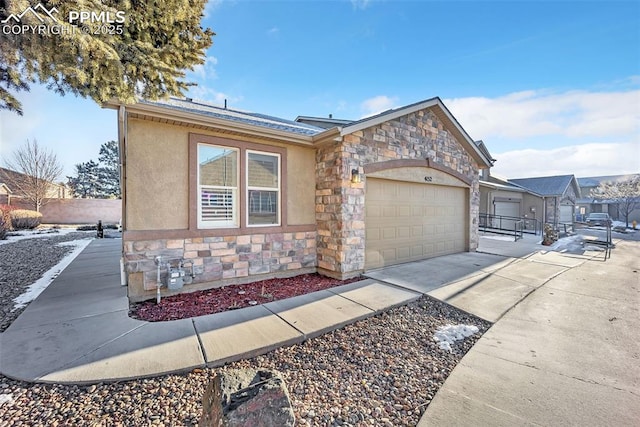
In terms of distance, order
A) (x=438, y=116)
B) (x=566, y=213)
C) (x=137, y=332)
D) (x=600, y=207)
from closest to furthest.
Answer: (x=137, y=332)
(x=438, y=116)
(x=566, y=213)
(x=600, y=207)

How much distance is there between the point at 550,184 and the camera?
20.6m

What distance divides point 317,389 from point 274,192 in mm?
4222

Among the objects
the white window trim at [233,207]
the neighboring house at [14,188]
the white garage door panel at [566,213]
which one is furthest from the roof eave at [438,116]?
the neighboring house at [14,188]

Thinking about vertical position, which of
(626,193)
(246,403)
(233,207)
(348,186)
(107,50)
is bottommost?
(246,403)

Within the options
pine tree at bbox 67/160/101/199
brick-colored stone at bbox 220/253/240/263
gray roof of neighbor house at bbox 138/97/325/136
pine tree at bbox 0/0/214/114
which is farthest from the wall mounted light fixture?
pine tree at bbox 67/160/101/199

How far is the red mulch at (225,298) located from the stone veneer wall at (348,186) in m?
0.53

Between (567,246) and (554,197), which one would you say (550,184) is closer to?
(554,197)

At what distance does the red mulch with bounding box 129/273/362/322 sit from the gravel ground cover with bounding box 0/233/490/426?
1600 mm

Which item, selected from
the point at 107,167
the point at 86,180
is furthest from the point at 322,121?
the point at 86,180

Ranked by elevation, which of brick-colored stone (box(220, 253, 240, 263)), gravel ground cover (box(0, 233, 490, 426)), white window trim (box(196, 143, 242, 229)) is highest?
white window trim (box(196, 143, 242, 229))

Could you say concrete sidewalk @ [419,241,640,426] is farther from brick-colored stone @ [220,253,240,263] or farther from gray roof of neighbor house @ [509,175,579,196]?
gray roof of neighbor house @ [509,175,579,196]

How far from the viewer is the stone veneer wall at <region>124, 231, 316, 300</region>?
15.0 feet

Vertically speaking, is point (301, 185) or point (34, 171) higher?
point (34, 171)

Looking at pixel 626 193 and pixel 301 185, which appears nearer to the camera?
pixel 301 185
